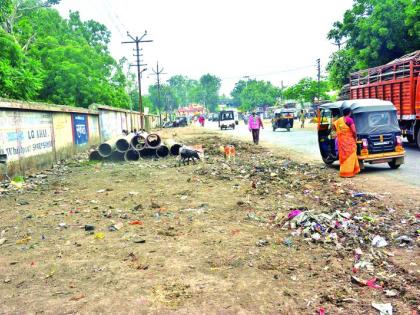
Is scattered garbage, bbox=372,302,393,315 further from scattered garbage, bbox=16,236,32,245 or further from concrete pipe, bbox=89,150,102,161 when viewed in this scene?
concrete pipe, bbox=89,150,102,161

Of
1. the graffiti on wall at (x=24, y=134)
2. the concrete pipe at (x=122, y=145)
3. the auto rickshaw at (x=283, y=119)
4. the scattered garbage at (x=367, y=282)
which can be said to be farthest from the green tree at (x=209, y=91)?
the scattered garbage at (x=367, y=282)

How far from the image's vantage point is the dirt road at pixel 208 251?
3578mm

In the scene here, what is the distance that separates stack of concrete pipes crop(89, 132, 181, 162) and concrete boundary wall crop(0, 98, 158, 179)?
5.55 feet

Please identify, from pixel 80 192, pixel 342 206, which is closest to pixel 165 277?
pixel 342 206

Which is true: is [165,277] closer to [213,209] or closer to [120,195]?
[213,209]

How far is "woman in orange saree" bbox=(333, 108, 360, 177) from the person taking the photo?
32.5 ft

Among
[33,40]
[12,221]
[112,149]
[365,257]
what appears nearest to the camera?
[365,257]

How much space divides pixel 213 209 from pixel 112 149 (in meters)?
9.88

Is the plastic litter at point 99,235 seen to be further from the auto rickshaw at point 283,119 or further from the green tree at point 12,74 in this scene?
the auto rickshaw at point 283,119

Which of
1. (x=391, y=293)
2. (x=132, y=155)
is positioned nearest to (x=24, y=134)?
(x=132, y=155)

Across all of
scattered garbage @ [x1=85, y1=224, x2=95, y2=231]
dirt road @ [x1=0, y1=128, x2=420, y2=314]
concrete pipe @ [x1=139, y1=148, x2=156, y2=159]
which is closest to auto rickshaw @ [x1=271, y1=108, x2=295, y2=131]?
concrete pipe @ [x1=139, y1=148, x2=156, y2=159]

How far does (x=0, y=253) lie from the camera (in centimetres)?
516

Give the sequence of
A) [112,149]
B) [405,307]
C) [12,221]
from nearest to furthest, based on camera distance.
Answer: [405,307]
[12,221]
[112,149]

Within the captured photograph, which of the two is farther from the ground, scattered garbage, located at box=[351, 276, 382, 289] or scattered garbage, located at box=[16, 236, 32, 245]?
scattered garbage, located at box=[16, 236, 32, 245]
